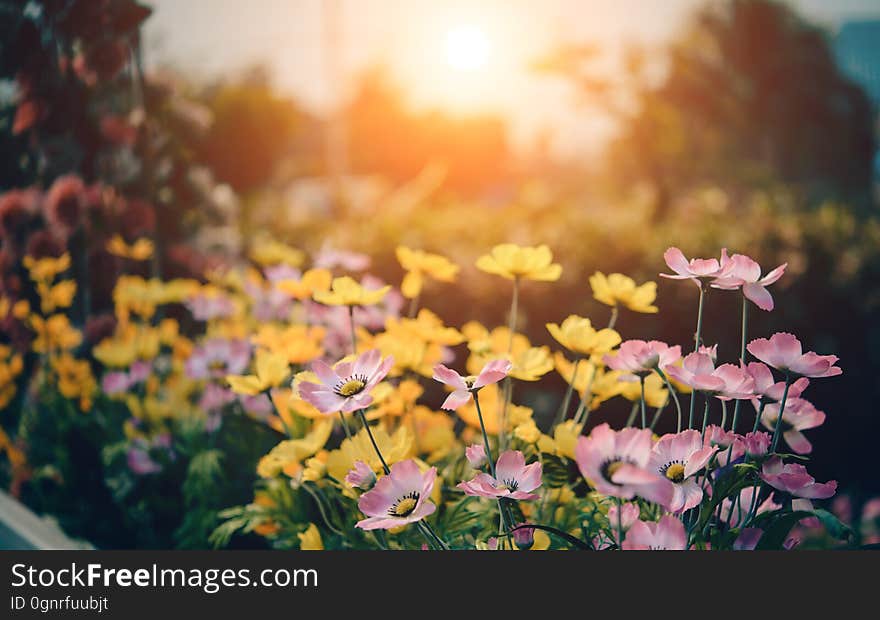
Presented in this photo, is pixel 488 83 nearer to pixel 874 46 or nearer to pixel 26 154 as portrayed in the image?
pixel 874 46

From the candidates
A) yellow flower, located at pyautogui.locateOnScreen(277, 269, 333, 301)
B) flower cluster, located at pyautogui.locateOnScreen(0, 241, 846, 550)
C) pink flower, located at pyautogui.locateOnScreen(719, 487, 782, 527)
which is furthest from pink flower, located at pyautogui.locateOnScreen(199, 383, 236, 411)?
pink flower, located at pyautogui.locateOnScreen(719, 487, 782, 527)

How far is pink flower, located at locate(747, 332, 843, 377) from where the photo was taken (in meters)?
0.80

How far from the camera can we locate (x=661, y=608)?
904 mm

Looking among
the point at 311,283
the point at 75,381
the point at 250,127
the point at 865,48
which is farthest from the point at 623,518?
the point at 250,127

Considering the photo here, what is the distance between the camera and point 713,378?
0.75 m

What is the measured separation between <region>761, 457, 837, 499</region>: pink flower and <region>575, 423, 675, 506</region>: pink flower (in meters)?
0.16

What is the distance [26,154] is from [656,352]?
7.03 feet

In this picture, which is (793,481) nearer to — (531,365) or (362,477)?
(531,365)

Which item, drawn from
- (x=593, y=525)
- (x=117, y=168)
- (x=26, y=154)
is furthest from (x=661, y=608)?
(x=26, y=154)

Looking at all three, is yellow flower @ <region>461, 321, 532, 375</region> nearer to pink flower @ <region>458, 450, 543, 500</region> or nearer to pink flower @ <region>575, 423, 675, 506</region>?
pink flower @ <region>458, 450, 543, 500</region>

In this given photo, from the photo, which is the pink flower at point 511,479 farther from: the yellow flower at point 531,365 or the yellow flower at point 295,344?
the yellow flower at point 295,344

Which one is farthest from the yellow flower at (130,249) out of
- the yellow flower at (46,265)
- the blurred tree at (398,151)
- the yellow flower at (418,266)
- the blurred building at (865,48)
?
the blurred tree at (398,151)

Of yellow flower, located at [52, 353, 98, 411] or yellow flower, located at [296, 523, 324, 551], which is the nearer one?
yellow flower, located at [296, 523, 324, 551]

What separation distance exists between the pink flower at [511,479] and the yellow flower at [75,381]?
4.74ft
